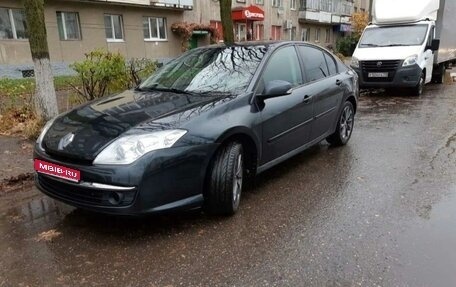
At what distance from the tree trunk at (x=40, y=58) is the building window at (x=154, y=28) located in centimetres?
1498

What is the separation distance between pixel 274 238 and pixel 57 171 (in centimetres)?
184

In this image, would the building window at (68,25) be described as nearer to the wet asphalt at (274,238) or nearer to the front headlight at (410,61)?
the front headlight at (410,61)

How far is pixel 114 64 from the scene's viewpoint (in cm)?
705

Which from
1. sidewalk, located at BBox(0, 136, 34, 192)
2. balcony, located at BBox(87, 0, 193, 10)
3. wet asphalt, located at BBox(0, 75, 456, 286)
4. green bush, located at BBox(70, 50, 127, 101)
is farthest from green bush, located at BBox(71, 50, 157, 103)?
balcony, located at BBox(87, 0, 193, 10)

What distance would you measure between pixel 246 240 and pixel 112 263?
41.6 inches

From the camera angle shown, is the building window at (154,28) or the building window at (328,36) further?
the building window at (328,36)

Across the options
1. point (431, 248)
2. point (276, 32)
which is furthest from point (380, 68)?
point (276, 32)

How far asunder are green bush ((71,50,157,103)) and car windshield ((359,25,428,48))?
24.6ft

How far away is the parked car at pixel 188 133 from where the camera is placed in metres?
3.00

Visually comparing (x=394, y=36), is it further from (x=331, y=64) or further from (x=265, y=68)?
(x=265, y=68)

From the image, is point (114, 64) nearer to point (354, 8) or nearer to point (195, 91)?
point (195, 91)

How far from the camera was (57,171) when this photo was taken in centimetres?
317

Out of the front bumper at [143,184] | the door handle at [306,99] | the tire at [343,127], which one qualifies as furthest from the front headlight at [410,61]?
the front bumper at [143,184]

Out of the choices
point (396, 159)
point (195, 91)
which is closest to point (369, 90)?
point (396, 159)
